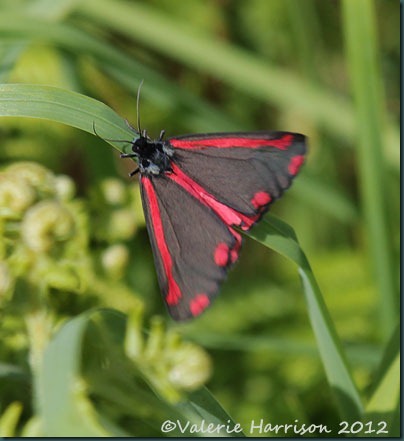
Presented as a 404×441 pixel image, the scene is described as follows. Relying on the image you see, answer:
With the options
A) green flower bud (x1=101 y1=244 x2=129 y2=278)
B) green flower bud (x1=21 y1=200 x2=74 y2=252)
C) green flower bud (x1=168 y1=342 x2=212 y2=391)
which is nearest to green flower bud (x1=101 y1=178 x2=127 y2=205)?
green flower bud (x1=101 y1=244 x2=129 y2=278)

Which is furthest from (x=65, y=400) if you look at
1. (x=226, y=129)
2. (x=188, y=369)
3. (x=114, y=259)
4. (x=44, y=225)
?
(x=226, y=129)

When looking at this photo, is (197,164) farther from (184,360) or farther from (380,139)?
(380,139)

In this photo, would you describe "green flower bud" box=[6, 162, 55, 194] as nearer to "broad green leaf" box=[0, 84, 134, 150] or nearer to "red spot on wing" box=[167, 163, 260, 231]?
"broad green leaf" box=[0, 84, 134, 150]

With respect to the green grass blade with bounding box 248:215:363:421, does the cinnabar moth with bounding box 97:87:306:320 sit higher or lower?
higher

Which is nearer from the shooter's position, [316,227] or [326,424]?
[326,424]

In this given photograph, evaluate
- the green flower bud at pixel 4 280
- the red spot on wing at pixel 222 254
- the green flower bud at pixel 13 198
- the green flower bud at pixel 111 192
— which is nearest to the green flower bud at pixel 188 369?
the red spot on wing at pixel 222 254

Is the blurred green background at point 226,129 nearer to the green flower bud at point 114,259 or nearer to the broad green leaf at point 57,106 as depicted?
the green flower bud at point 114,259

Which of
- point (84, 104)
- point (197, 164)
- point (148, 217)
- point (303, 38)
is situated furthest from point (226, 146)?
point (303, 38)
